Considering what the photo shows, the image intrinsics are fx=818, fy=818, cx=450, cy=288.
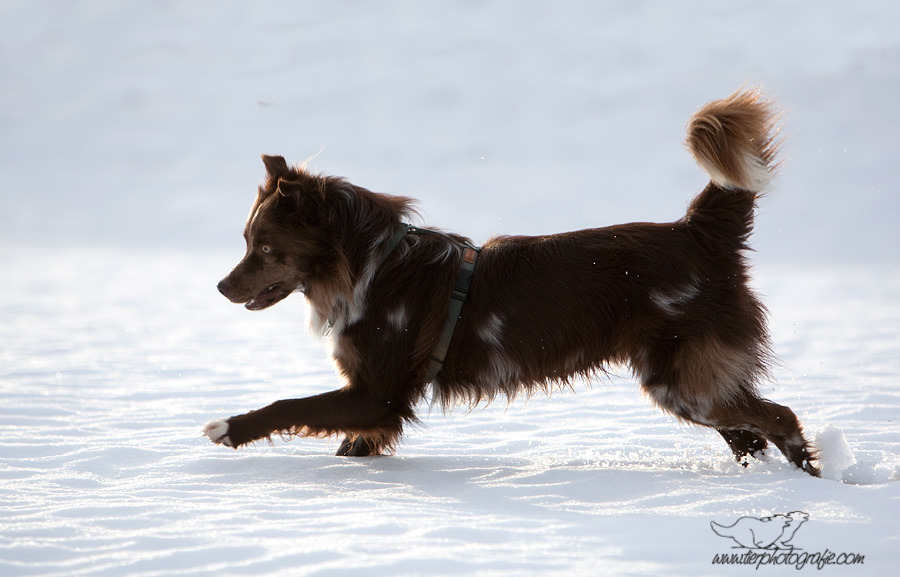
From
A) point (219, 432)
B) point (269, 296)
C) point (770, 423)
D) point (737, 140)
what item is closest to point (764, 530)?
point (770, 423)

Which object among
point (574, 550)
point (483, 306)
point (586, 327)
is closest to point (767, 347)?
point (586, 327)

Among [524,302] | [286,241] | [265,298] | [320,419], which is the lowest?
[320,419]

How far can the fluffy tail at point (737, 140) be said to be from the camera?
13.0 ft

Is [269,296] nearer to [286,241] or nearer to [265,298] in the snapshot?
[265,298]

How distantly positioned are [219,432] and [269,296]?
772mm

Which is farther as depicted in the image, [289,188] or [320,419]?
[289,188]

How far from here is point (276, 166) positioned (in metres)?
4.43

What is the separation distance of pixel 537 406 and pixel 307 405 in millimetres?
2391

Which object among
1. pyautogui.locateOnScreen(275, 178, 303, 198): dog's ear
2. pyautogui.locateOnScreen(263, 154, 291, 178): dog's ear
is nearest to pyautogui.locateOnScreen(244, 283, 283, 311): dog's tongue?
pyautogui.locateOnScreen(275, 178, 303, 198): dog's ear

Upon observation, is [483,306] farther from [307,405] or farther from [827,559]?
[827,559]

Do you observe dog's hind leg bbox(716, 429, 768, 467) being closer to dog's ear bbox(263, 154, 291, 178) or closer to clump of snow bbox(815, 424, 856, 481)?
clump of snow bbox(815, 424, 856, 481)

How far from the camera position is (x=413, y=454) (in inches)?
180

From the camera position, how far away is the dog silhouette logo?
2.73 metres

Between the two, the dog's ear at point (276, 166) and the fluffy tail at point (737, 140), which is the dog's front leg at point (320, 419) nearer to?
the dog's ear at point (276, 166)
